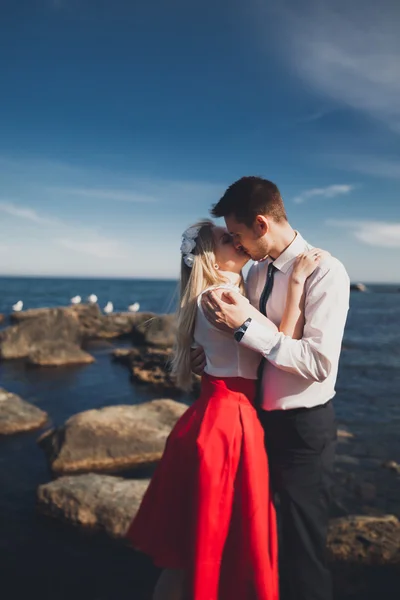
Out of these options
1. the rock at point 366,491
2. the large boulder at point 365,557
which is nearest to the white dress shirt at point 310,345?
the large boulder at point 365,557

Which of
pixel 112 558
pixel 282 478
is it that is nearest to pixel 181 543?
pixel 282 478

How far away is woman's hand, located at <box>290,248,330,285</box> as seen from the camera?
2.74 meters

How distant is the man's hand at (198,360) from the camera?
3304 mm

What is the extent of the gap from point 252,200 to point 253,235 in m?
0.22

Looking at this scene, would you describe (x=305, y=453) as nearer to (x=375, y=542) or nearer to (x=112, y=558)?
(x=375, y=542)

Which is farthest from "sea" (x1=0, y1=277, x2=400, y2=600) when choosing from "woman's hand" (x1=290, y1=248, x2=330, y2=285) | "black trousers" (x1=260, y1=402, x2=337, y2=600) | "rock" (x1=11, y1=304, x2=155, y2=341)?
"rock" (x1=11, y1=304, x2=155, y2=341)

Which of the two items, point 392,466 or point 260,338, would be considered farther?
point 392,466

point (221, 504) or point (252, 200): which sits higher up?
point (252, 200)

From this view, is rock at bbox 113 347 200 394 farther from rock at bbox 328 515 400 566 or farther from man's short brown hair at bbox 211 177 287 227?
man's short brown hair at bbox 211 177 287 227

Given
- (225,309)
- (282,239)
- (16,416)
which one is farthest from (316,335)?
(16,416)

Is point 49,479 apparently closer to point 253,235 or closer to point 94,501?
point 94,501

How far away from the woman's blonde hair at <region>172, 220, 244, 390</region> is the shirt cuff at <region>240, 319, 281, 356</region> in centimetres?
54

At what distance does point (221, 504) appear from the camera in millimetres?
2854

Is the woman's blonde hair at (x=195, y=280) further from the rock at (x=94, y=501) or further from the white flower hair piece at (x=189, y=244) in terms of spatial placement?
the rock at (x=94, y=501)
